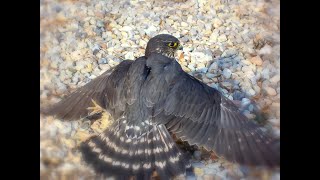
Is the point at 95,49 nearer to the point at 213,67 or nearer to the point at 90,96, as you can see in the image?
the point at 90,96

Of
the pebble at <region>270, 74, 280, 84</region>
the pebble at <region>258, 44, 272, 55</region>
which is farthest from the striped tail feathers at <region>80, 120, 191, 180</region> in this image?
the pebble at <region>258, 44, 272, 55</region>

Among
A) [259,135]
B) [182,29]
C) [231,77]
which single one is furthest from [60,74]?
[259,135]

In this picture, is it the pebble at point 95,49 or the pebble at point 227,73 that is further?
the pebble at point 95,49

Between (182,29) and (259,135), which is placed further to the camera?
(182,29)

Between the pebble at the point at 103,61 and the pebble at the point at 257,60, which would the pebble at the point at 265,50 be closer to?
the pebble at the point at 257,60

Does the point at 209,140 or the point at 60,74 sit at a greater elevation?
the point at 60,74

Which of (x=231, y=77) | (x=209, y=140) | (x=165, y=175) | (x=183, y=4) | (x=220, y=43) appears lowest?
(x=165, y=175)

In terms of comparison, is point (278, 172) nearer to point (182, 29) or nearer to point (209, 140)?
point (209, 140)

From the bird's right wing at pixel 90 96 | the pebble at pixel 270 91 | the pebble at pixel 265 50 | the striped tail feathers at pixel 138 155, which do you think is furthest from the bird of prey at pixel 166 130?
the pebble at pixel 265 50
